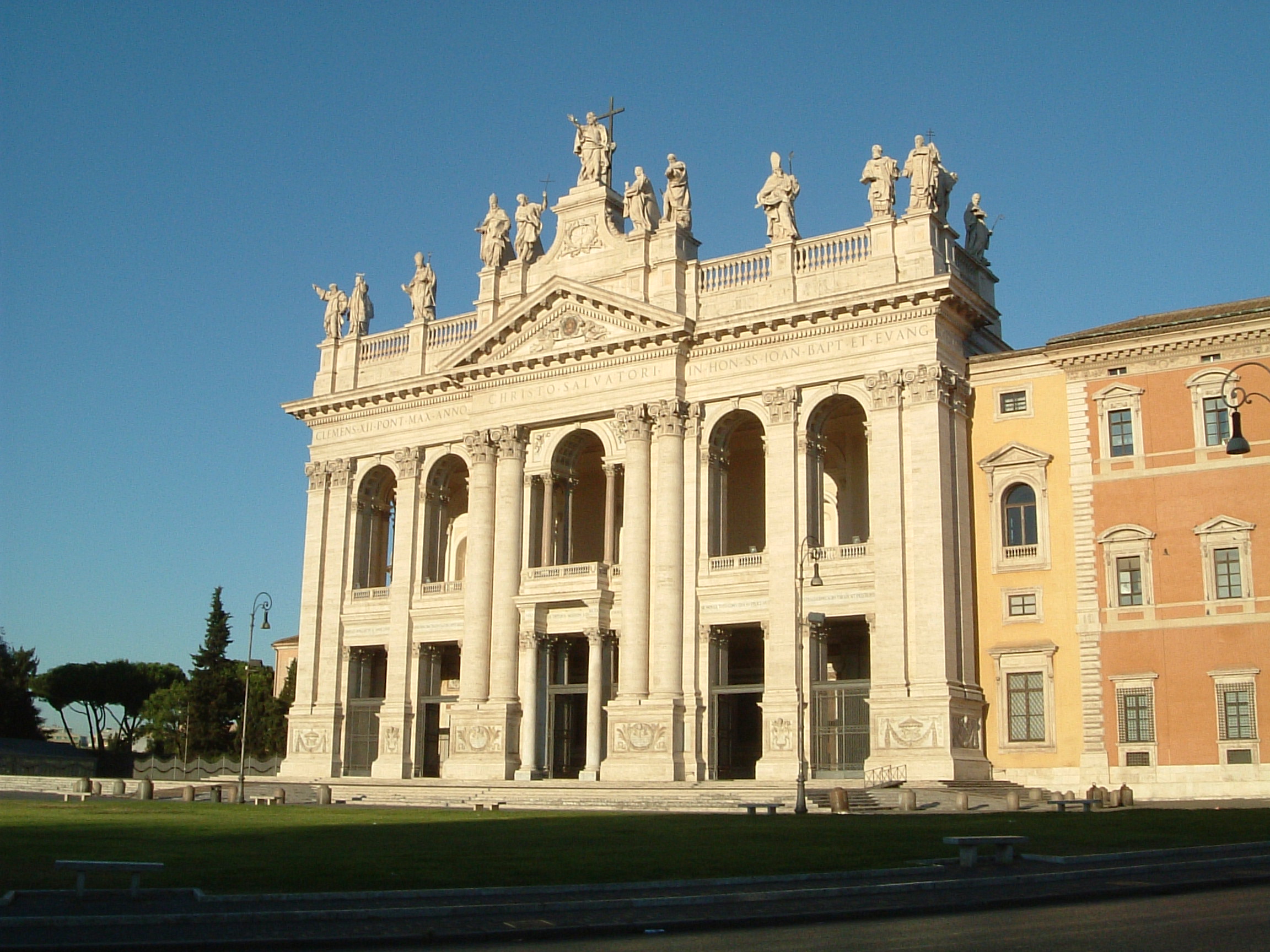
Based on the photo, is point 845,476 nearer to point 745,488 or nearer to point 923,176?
point 745,488

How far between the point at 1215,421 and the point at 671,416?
17774 millimetres

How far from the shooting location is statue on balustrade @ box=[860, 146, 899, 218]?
4797 centimetres

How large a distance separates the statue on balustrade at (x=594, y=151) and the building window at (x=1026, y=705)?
24610mm

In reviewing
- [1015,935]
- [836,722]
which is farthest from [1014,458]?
[1015,935]

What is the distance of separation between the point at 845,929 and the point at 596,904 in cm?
290

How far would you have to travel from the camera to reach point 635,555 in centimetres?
4969

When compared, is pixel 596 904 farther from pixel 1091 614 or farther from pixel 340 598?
pixel 340 598

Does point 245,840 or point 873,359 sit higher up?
point 873,359

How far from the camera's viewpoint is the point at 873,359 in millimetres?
47062

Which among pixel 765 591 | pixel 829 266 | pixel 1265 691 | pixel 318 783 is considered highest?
pixel 829 266

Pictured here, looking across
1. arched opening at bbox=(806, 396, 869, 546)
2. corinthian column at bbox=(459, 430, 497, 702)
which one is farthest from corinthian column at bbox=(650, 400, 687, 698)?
corinthian column at bbox=(459, 430, 497, 702)

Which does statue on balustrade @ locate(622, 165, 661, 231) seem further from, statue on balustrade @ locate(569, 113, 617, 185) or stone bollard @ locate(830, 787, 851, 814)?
stone bollard @ locate(830, 787, 851, 814)

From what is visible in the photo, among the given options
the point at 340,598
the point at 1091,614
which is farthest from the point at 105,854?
the point at 340,598

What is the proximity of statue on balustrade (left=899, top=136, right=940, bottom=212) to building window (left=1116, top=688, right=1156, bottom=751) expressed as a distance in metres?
16.8
